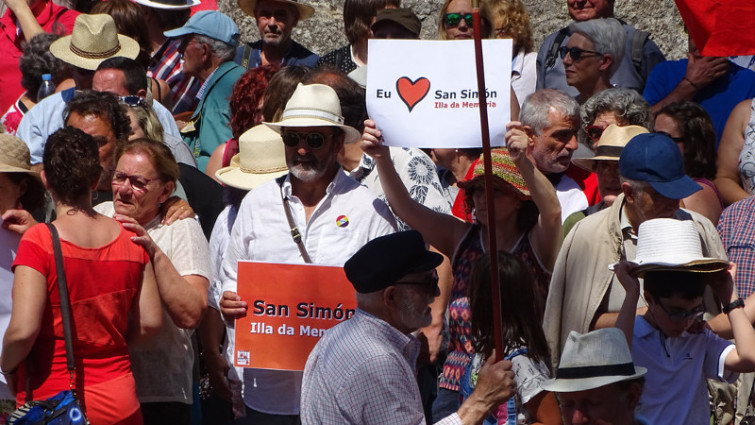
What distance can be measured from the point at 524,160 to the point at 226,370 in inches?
71.4

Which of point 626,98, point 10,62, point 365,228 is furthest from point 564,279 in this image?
point 10,62

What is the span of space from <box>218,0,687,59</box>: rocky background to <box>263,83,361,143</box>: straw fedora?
446 cm

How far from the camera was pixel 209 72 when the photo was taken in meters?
9.16

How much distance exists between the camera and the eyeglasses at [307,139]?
596cm

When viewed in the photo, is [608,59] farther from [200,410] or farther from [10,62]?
[10,62]

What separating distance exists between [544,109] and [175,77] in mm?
3869

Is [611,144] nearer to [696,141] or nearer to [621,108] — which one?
[621,108]

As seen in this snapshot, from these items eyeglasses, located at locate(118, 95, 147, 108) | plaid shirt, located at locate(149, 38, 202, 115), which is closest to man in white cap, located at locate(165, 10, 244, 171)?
plaid shirt, located at locate(149, 38, 202, 115)

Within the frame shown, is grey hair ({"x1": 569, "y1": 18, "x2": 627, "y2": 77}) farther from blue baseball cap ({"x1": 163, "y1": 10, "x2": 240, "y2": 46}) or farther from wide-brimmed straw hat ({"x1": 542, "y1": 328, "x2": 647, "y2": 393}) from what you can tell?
wide-brimmed straw hat ({"x1": 542, "y1": 328, "x2": 647, "y2": 393})

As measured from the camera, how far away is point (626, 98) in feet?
22.7

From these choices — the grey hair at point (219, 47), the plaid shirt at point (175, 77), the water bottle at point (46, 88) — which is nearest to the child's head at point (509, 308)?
the grey hair at point (219, 47)

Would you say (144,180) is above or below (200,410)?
above

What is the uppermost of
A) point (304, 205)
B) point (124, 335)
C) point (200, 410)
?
point (304, 205)

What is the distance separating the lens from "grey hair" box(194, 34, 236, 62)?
29.9 feet
